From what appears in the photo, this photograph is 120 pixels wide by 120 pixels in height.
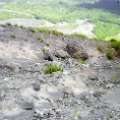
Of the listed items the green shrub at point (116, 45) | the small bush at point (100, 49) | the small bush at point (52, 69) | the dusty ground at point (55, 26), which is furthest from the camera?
the dusty ground at point (55, 26)

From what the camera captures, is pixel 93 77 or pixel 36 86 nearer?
pixel 36 86

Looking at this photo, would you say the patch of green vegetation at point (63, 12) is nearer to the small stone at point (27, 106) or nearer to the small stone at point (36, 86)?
the small stone at point (36, 86)

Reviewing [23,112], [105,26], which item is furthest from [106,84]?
[105,26]

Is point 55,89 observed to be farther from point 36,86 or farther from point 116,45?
point 116,45

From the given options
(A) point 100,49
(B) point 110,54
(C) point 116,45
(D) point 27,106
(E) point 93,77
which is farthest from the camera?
(C) point 116,45

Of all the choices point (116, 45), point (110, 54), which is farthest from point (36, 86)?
point (116, 45)

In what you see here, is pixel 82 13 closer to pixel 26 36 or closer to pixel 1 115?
pixel 26 36

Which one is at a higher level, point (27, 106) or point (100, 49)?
point (100, 49)

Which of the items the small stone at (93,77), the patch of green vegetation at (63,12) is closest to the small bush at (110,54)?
the small stone at (93,77)

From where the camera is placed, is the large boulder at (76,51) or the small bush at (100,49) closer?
the large boulder at (76,51)
